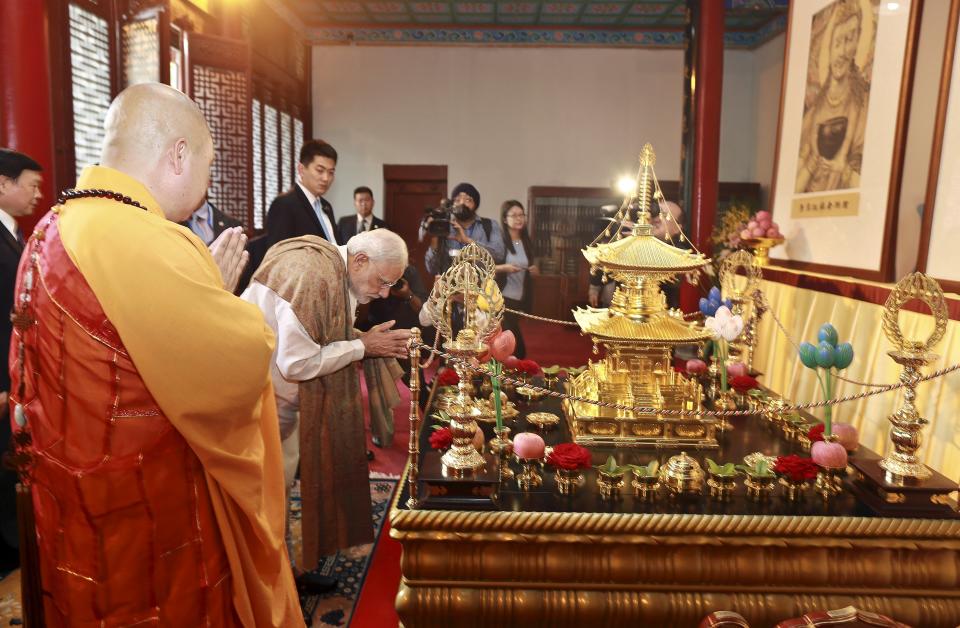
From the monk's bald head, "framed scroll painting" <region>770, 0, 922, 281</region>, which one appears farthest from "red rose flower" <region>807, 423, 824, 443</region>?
the monk's bald head

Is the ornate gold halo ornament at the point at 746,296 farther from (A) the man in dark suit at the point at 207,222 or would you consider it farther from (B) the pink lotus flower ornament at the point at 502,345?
(A) the man in dark suit at the point at 207,222

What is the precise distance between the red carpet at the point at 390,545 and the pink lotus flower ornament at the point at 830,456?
1.38 metres

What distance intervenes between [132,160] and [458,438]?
950 mm

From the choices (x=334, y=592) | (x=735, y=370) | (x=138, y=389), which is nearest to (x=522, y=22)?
(x=735, y=370)

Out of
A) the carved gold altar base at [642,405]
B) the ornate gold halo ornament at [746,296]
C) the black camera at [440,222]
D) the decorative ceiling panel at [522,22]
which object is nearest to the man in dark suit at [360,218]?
the black camera at [440,222]

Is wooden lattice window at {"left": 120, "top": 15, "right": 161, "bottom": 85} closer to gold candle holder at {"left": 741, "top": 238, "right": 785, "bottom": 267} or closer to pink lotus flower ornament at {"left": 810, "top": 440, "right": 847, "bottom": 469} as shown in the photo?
gold candle holder at {"left": 741, "top": 238, "right": 785, "bottom": 267}

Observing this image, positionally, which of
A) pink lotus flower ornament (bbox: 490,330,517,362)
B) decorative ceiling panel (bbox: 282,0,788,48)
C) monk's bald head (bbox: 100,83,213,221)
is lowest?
pink lotus flower ornament (bbox: 490,330,517,362)

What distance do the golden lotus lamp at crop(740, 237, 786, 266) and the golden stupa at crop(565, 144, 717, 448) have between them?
5.80 feet

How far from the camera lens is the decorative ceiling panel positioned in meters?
7.80

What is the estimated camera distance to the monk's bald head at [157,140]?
1.33 metres

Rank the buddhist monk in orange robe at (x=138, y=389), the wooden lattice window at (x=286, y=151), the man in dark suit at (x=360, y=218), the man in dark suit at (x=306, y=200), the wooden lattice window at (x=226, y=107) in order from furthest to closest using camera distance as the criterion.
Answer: the wooden lattice window at (x=286, y=151)
the man in dark suit at (x=360, y=218)
the wooden lattice window at (x=226, y=107)
the man in dark suit at (x=306, y=200)
the buddhist monk in orange robe at (x=138, y=389)

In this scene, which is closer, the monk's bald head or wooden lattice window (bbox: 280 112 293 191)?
the monk's bald head

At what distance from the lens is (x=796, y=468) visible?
5.53 ft

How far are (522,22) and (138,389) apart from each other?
26.8 feet
